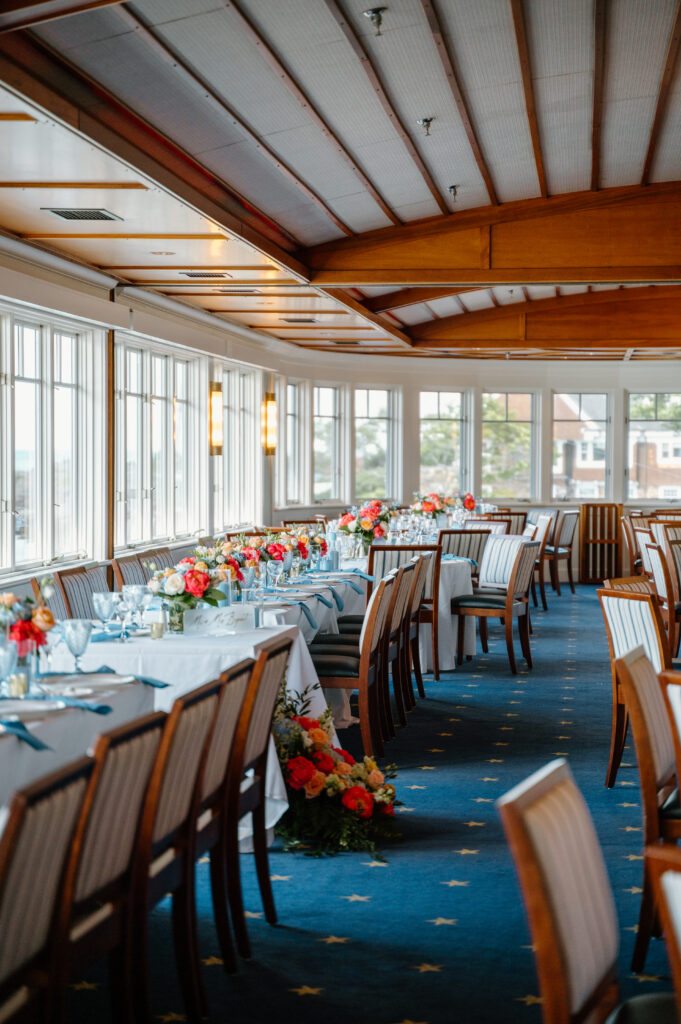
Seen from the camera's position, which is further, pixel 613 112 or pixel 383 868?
pixel 613 112

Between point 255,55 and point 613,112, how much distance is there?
2.56 m

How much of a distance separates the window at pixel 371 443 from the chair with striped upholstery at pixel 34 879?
12.9 m

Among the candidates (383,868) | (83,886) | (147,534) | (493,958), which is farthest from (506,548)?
(83,886)

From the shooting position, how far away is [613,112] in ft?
20.1

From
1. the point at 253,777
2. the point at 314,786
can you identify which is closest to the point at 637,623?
the point at 314,786

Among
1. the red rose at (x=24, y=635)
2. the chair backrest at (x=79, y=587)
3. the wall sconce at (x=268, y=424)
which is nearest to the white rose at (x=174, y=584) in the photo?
the red rose at (x=24, y=635)

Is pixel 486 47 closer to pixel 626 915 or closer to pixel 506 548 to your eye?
pixel 626 915

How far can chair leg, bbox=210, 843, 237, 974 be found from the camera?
10.8ft

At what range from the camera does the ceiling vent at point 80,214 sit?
598 centimetres

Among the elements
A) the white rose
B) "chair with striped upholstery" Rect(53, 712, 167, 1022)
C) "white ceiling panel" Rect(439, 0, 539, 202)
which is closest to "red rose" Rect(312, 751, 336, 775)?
the white rose

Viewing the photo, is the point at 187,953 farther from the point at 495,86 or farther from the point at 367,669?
the point at 495,86

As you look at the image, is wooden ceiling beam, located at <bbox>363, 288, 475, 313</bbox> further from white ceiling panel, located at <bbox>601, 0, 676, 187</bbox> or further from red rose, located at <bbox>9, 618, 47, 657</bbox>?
red rose, located at <bbox>9, 618, 47, 657</bbox>

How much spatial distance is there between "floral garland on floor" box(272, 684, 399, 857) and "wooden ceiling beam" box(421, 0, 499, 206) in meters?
2.96

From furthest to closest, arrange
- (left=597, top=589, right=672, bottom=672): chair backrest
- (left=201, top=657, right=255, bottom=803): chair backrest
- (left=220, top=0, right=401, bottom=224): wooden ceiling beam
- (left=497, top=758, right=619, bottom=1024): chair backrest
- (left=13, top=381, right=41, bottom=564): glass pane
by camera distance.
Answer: (left=13, top=381, right=41, bottom=564): glass pane
(left=597, top=589, right=672, bottom=672): chair backrest
(left=220, top=0, right=401, bottom=224): wooden ceiling beam
(left=201, top=657, right=255, bottom=803): chair backrest
(left=497, top=758, right=619, bottom=1024): chair backrest
